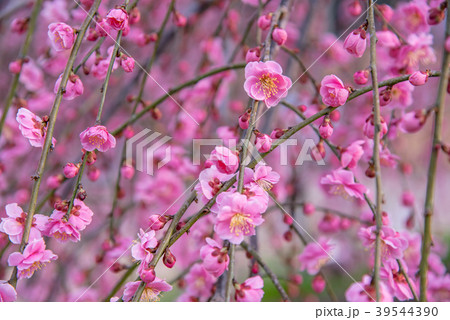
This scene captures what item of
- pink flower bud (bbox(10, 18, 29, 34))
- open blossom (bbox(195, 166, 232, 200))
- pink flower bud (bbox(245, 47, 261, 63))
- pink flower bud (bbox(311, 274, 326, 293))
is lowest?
pink flower bud (bbox(311, 274, 326, 293))

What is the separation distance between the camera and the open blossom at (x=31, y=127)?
998 mm

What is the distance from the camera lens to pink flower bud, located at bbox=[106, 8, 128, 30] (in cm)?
102

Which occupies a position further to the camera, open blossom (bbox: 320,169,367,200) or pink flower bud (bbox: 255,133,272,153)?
open blossom (bbox: 320,169,367,200)

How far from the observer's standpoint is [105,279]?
296 centimetres

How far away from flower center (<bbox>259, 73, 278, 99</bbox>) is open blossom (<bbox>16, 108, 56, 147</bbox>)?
1.51 ft

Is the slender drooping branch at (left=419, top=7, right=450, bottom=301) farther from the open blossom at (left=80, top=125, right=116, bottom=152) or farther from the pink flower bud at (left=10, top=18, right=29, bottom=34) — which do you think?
the pink flower bud at (left=10, top=18, right=29, bottom=34)

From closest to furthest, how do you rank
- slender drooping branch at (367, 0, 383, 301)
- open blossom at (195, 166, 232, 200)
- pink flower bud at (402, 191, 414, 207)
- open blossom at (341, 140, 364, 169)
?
slender drooping branch at (367, 0, 383, 301)
open blossom at (195, 166, 232, 200)
open blossom at (341, 140, 364, 169)
pink flower bud at (402, 191, 414, 207)

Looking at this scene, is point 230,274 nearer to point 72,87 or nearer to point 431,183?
point 431,183

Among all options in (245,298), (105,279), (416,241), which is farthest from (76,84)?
(105,279)

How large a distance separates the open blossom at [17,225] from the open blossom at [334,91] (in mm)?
648

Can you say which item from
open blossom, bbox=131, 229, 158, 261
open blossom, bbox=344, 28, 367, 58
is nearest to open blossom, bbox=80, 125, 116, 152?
open blossom, bbox=131, 229, 158, 261

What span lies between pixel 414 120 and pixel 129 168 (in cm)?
77

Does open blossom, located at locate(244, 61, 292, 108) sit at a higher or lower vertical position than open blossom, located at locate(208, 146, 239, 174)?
higher
